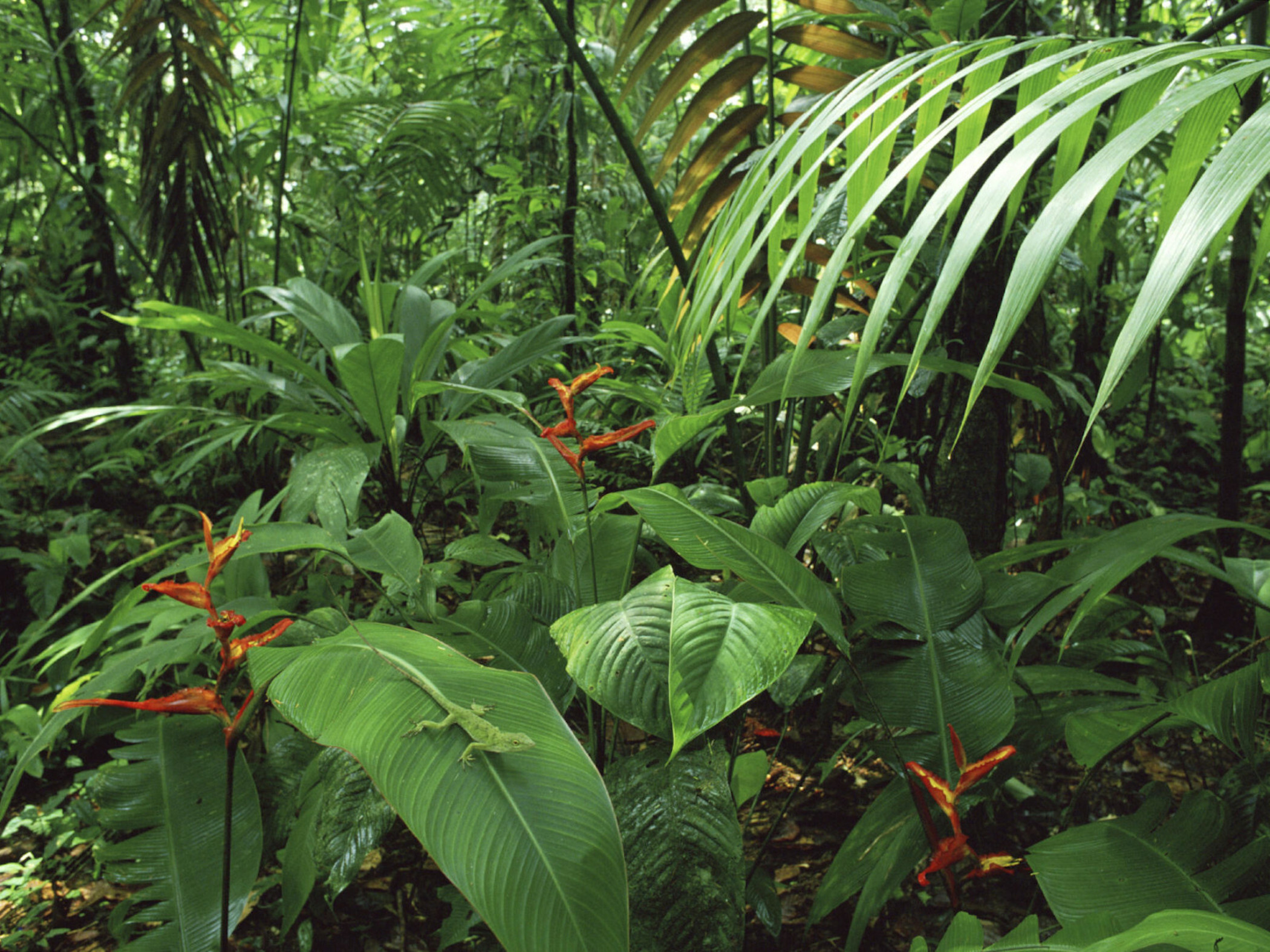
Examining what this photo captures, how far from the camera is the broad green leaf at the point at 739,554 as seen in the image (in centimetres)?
68

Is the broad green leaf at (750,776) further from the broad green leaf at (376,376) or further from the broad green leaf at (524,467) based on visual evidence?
the broad green leaf at (376,376)

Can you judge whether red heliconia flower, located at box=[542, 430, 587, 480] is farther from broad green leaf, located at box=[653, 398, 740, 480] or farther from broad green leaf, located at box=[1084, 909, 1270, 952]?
broad green leaf, located at box=[1084, 909, 1270, 952]

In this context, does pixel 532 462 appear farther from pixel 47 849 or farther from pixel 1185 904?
pixel 47 849

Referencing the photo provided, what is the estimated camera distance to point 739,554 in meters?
0.70

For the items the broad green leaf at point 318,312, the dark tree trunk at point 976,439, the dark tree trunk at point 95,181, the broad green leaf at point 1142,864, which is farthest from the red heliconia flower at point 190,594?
the dark tree trunk at point 95,181

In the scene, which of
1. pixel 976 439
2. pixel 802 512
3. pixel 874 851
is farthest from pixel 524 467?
pixel 976 439

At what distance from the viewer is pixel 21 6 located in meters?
2.76

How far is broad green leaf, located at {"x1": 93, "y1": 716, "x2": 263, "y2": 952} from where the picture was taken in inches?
27.5

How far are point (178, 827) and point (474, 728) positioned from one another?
1.63 feet

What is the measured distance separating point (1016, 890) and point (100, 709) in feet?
4.75

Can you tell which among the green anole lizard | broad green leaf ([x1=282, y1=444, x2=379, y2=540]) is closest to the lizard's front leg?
the green anole lizard

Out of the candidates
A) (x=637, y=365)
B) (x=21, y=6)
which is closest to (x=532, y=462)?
(x=637, y=365)

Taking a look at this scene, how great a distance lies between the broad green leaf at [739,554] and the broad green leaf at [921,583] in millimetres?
116

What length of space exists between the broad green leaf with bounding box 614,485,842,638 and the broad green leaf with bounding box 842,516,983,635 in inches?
4.6
